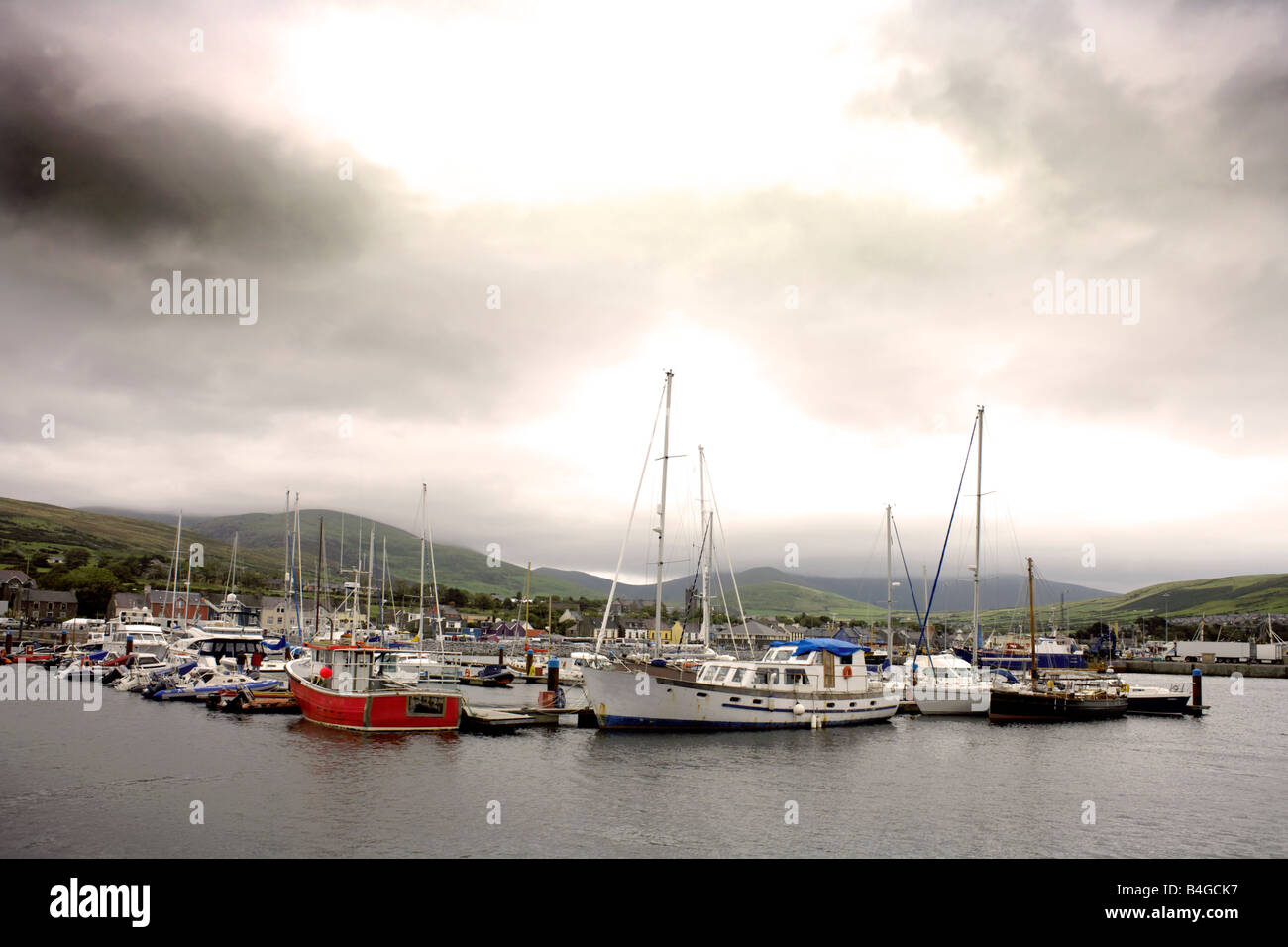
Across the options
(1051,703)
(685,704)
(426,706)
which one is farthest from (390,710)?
(1051,703)

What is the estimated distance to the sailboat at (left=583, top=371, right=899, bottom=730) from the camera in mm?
49094

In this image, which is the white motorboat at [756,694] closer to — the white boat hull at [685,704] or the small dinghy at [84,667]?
the white boat hull at [685,704]

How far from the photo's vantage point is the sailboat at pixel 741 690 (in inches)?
1933

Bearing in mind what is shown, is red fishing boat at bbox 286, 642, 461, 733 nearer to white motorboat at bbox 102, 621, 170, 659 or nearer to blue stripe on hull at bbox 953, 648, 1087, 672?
white motorboat at bbox 102, 621, 170, 659

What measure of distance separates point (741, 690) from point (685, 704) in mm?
3950

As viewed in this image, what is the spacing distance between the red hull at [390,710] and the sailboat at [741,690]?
28.2 feet

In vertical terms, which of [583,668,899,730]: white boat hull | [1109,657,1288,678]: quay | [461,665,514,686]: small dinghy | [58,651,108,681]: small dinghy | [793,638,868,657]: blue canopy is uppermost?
[793,638,868,657]: blue canopy

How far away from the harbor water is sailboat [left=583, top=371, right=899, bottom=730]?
4.52 feet

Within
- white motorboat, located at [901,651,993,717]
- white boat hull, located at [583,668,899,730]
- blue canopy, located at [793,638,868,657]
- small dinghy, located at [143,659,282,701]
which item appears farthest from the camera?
white motorboat, located at [901,651,993,717]

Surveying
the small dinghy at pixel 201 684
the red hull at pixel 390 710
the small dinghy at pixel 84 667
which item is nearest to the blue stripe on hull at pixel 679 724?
the red hull at pixel 390 710

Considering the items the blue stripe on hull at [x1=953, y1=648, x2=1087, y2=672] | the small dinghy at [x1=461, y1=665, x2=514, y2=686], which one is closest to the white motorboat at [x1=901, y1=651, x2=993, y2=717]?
the blue stripe on hull at [x1=953, y1=648, x2=1087, y2=672]

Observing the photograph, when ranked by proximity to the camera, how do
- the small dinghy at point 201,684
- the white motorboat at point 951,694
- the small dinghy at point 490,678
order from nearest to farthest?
the small dinghy at point 201,684 → the white motorboat at point 951,694 → the small dinghy at point 490,678
